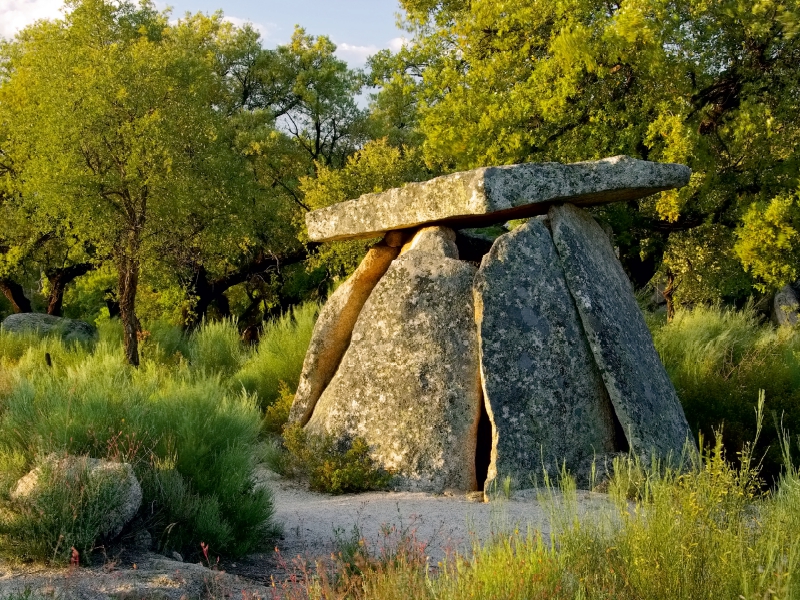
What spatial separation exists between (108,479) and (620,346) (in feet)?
14.9

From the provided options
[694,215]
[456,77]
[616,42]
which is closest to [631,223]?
[694,215]

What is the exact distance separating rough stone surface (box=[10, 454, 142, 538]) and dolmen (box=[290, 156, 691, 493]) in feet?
9.39

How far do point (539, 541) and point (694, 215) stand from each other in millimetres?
12337

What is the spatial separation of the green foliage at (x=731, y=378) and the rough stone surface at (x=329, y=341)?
11.6 feet

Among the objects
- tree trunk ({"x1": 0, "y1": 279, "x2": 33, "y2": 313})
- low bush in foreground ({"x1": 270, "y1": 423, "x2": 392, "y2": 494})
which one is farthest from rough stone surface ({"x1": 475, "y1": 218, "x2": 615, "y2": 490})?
tree trunk ({"x1": 0, "y1": 279, "x2": 33, "y2": 313})

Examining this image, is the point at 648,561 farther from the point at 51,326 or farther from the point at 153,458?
the point at 51,326

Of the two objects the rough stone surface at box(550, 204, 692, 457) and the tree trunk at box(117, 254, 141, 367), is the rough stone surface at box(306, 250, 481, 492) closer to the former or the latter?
the rough stone surface at box(550, 204, 692, 457)

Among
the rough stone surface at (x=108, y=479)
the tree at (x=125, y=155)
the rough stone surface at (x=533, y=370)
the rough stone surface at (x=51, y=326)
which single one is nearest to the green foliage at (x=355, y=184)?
the tree at (x=125, y=155)

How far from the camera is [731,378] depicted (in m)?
9.59

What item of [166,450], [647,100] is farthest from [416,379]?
[647,100]

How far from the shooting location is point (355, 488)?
7.49m

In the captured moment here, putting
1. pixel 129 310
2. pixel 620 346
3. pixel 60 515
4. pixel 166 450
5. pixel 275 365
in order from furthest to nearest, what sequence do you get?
1. pixel 129 310
2. pixel 275 365
3. pixel 620 346
4. pixel 166 450
5. pixel 60 515

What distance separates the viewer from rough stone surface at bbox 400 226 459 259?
8.55m

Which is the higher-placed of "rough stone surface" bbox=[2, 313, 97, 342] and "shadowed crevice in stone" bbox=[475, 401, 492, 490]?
"rough stone surface" bbox=[2, 313, 97, 342]
